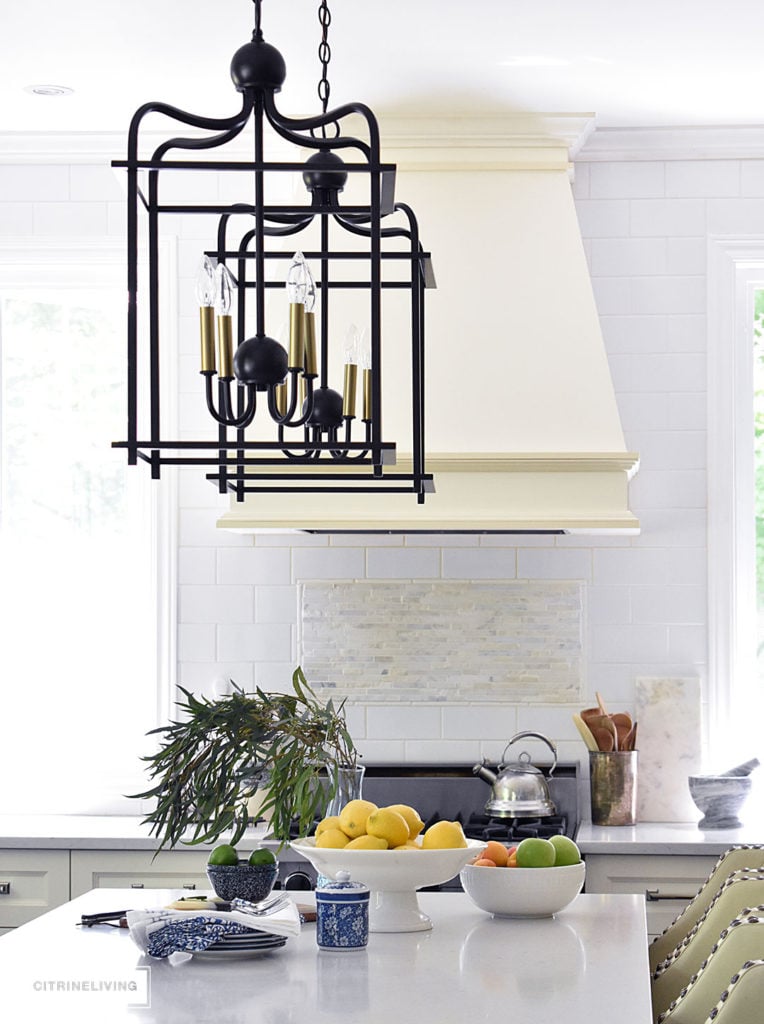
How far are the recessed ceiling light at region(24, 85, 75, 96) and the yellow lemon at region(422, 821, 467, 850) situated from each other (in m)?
2.71

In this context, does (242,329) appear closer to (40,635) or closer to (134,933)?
(134,933)

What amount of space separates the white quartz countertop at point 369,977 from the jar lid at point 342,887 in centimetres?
11

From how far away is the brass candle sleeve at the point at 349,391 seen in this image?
7.50ft

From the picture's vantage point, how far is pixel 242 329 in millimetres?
2455

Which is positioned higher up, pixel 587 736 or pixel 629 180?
pixel 629 180

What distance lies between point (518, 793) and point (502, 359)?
1298 millimetres

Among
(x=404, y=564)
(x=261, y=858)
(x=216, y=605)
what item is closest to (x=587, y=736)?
(x=404, y=564)

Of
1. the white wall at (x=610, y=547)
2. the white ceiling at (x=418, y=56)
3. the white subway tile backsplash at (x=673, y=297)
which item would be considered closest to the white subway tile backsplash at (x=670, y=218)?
the white wall at (x=610, y=547)

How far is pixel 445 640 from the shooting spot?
4.53 meters

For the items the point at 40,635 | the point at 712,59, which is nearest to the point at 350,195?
the point at 712,59

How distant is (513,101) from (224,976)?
2.89 meters

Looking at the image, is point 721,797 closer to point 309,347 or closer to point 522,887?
point 522,887

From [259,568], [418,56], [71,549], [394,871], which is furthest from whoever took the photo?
[71,549]

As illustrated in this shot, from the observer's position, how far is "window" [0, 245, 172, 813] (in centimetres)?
466
